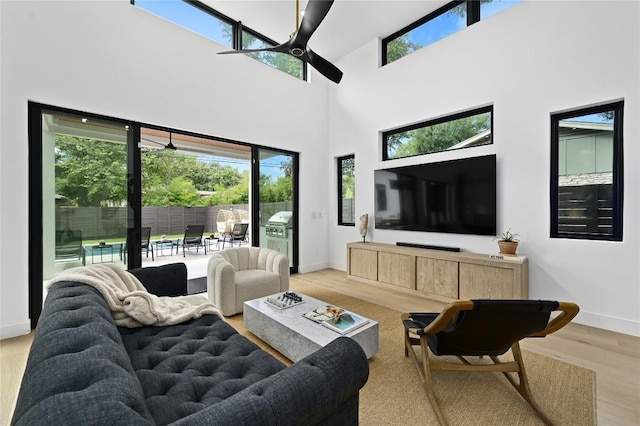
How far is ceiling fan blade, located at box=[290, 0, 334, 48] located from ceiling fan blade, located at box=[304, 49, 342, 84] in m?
0.24

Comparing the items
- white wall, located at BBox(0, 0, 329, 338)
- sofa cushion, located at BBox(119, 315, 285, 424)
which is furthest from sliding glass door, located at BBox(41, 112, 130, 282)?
sofa cushion, located at BBox(119, 315, 285, 424)

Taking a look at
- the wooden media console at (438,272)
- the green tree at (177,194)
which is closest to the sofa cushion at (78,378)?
the wooden media console at (438,272)

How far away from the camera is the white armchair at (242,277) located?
121 inches

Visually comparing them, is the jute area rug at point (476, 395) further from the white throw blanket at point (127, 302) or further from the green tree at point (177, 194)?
the green tree at point (177, 194)

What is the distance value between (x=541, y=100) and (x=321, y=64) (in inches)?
102

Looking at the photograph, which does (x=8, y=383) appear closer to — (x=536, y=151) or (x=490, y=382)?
(x=490, y=382)

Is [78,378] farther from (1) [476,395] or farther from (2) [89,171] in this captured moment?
(2) [89,171]

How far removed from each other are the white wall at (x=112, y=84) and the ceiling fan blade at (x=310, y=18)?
201 centimetres

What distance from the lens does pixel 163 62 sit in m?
3.62

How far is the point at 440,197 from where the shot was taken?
4.00 meters

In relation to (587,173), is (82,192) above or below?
below

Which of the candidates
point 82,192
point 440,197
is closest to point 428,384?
point 440,197

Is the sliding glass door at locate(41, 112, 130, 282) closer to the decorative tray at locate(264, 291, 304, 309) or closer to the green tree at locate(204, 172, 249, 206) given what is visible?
the decorative tray at locate(264, 291, 304, 309)

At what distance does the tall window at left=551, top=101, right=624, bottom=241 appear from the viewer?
2.88 meters
